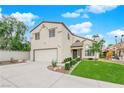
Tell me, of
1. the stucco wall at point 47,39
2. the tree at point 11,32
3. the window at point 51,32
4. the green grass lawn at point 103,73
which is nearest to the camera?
the green grass lawn at point 103,73

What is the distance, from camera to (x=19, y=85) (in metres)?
9.84

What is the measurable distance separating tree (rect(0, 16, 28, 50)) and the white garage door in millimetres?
5138

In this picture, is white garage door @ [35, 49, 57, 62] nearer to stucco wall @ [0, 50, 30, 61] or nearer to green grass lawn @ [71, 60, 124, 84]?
stucco wall @ [0, 50, 30, 61]

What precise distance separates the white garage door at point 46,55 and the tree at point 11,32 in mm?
5138

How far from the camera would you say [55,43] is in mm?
24766

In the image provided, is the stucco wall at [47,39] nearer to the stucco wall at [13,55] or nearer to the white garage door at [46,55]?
the white garage door at [46,55]

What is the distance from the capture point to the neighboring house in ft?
80.4

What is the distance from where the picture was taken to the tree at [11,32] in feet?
95.6

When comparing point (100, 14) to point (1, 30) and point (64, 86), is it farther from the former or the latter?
point (1, 30)

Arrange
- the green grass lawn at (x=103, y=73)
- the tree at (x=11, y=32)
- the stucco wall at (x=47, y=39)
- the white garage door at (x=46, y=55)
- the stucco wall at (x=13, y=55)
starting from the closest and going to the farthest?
the green grass lawn at (x=103, y=73) < the stucco wall at (x=47, y=39) < the white garage door at (x=46, y=55) < the stucco wall at (x=13, y=55) < the tree at (x=11, y=32)

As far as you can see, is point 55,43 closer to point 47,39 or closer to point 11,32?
point 47,39

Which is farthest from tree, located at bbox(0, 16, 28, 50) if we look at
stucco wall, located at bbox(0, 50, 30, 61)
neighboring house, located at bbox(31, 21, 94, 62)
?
neighboring house, located at bbox(31, 21, 94, 62)

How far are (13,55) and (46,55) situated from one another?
14.5 ft

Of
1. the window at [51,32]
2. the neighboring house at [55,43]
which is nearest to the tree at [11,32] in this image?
the neighboring house at [55,43]
